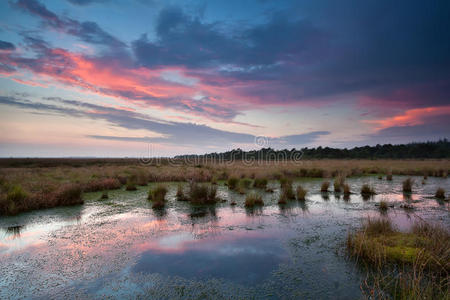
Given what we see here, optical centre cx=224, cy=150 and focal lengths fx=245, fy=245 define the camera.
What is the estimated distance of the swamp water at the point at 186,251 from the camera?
451cm

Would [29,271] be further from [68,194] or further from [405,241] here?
[405,241]

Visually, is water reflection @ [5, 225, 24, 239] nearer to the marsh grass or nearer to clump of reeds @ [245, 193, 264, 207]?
clump of reeds @ [245, 193, 264, 207]

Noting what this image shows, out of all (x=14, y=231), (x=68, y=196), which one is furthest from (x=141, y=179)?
(x=14, y=231)

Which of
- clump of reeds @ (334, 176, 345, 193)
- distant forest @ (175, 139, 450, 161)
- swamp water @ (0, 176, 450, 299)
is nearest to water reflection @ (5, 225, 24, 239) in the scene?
swamp water @ (0, 176, 450, 299)

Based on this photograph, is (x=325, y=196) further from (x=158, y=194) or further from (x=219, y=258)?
(x=219, y=258)

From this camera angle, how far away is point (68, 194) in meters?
11.5

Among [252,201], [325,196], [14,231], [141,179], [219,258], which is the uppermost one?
[141,179]

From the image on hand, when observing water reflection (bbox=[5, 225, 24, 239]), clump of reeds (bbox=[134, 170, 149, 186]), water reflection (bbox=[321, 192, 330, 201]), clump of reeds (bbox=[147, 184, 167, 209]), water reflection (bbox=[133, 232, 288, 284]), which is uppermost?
clump of reeds (bbox=[134, 170, 149, 186])

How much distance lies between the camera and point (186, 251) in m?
6.23

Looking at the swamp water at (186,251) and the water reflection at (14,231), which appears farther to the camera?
the water reflection at (14,231)

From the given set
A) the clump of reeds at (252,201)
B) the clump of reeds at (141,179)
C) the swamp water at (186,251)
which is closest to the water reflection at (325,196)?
the swamp water at (186,251)

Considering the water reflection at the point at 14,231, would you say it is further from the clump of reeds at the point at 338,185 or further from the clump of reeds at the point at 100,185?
the clump of reeds at the point at 338,185

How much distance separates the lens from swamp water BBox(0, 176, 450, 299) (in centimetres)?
451

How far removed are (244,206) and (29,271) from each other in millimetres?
7839
